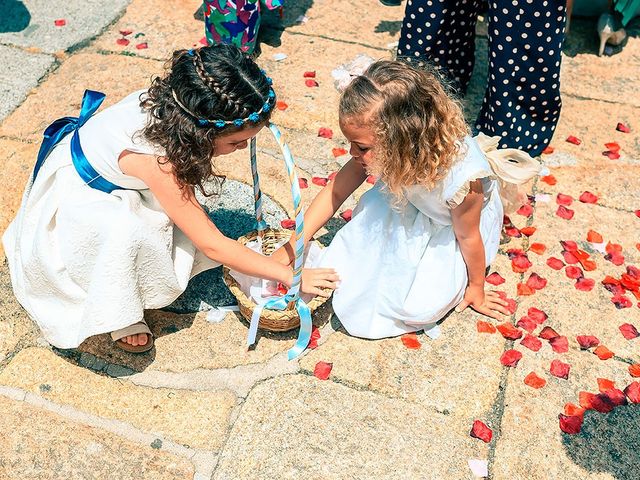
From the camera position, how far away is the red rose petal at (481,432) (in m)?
2.49

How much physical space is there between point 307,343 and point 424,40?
174cm

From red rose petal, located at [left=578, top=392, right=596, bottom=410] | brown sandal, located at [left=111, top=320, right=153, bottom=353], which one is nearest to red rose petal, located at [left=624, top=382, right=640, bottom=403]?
red rose petal, located at [left=578, top=392, right=596, bottom=410]

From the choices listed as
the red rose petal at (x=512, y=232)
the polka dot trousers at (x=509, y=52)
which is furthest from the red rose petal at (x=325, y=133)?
the red rose petal at (x=512, y=232)

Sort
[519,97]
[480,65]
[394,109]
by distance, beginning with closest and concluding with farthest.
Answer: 1. [394,109]
2. [519,97]
3. [480,65]

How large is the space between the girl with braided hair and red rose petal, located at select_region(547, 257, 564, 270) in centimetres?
110

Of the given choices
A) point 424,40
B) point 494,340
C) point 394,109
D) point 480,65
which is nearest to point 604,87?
point 480,65

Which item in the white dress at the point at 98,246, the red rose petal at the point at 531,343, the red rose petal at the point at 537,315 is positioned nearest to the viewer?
the white dress at the point at 98,246

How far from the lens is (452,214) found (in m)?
2.63

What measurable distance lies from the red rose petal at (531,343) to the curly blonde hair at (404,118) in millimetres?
850

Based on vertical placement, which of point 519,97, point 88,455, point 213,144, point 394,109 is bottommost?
point 88,455

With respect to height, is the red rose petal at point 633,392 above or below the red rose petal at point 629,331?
below

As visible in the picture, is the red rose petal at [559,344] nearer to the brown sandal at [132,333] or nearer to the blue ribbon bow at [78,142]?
the brown sandal at [132,333]

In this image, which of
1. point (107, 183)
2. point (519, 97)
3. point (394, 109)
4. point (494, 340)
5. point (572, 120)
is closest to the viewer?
point (394, 109)

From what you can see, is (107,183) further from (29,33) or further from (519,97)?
(29,33)
